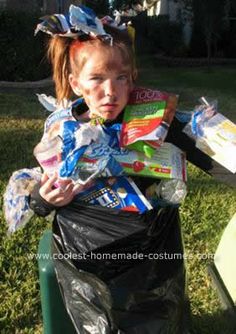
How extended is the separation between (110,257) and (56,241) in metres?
0.22

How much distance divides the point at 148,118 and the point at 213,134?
0.20m

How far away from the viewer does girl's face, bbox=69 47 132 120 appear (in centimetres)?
165

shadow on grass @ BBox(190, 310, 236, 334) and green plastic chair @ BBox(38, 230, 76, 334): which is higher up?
green plastic chair @ BBox(38, 230, 76, 334)

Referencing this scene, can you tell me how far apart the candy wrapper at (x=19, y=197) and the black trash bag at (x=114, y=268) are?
0.13m

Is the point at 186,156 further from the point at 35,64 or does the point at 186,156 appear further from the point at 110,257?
the point at 35,64

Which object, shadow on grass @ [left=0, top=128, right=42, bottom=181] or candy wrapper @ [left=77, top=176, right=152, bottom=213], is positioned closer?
candy wrapper @ [left=77, top=176, right=152, bottom=213]

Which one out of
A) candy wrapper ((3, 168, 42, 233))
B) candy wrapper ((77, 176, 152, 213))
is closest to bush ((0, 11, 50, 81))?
candy wrapper ((3, 168, 42, 233))

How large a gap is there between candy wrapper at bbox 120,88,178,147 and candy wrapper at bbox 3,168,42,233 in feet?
1.32

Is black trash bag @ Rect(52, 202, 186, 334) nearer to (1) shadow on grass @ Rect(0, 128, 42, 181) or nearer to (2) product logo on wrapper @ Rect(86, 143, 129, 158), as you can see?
(2) product logo on wrapper @ Rect(86, 143, 129, 158)

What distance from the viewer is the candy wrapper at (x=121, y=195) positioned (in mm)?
1683

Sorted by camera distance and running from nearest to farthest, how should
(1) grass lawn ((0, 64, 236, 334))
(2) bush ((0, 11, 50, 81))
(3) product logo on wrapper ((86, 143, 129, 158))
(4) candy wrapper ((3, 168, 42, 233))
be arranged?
(3) product logo on wrapper ((86, 143, 129, 158)) → (4) candy wrapper ((3, 168, 42, 233)) → (1) grass lawn ((0, 64, 236, 334)) → (2) bush ((0, 11, 50, 81))

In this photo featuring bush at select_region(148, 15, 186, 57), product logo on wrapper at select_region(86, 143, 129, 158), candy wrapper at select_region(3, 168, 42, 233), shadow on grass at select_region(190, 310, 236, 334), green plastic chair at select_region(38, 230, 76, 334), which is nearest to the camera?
product logo on wrapper at select_region(86, 143, 129, 158)

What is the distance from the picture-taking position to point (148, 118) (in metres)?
1.65

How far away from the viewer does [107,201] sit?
5.57 feet
